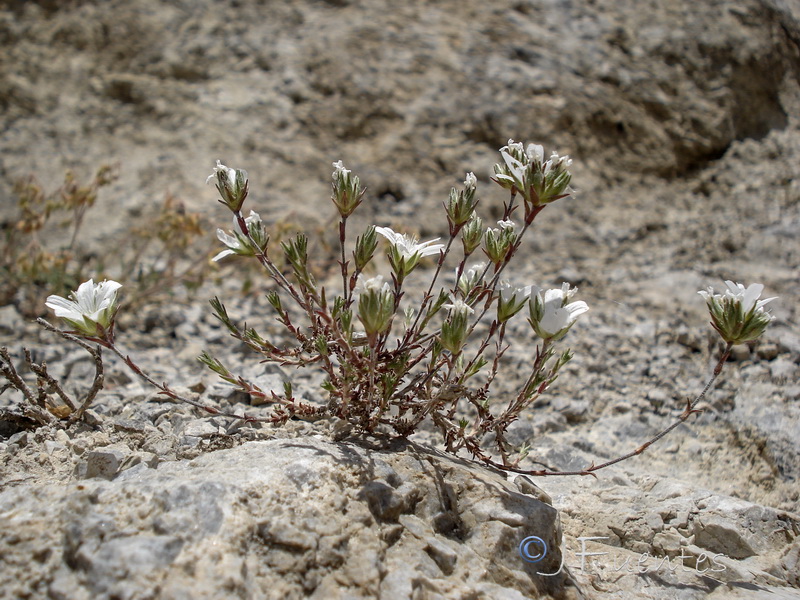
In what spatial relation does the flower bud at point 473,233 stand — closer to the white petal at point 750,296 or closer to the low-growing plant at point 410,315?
the low-growing plant at point 410,315

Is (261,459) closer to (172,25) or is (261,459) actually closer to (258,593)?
(258,593)

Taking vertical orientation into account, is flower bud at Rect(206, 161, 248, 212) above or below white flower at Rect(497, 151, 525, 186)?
below

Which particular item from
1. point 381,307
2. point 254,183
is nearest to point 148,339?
point 254,183

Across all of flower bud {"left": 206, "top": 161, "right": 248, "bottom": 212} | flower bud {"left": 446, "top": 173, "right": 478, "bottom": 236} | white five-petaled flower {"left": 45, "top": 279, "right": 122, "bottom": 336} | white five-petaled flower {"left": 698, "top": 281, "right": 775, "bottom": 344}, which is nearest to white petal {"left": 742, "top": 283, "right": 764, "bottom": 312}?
white five-petaled flower {"left": 698, "top": 281, "right": 775, "bottom": 344}

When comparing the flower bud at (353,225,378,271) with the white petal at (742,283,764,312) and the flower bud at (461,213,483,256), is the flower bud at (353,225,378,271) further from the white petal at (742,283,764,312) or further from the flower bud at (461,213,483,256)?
the white petal at (742,283,764,312)

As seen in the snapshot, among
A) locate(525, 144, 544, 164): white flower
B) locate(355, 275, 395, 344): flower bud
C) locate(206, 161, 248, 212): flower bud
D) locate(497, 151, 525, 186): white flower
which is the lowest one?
locate(355, 275, 395, 344): flower bud

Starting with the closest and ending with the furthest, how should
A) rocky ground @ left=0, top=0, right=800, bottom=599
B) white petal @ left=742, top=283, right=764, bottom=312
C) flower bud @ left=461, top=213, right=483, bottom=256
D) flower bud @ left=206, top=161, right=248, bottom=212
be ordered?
rocky ground @ left=0, top=0, right=800, bottom=599 → white petal @ left=742, top=283, right=764, bottom=312 → flower bud @ left=206, top=161, right=248, bottom=212 → flower bud @ left=461, top=213, right=483, bottom=256
